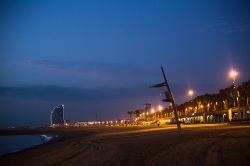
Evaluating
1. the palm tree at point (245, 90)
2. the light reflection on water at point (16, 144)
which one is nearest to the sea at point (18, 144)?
the light reflection on water at point (16, 144)

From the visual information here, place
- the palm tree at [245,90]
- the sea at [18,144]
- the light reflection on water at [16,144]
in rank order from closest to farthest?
1. the sea at [18,144]
2. the light reflection on water at [16,144]
3. the palm tree at [245,90]

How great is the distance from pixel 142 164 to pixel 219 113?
241ft

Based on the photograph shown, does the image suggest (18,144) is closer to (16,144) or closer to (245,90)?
(16,144)

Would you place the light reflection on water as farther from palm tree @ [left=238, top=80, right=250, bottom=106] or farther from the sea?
palm tree @ [left=238, top=80, right=250, bottom=106]

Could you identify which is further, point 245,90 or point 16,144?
point 245,90

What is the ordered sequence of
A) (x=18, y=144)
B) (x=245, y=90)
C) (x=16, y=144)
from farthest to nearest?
(x=245, y=90) → (x=16, y=144) → (x=18, y=144)

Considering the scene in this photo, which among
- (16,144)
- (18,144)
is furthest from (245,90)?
(16,144)

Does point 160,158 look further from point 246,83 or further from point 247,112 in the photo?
point 246,83

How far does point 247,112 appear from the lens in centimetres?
6600

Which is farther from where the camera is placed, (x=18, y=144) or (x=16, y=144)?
(x=16, y=144)

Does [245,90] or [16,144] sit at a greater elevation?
[245,90]

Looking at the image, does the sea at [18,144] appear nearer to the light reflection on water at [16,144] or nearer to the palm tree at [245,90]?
the light reflection on water at [16,144]

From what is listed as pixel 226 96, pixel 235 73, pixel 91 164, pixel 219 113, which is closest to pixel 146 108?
pixel 226 96

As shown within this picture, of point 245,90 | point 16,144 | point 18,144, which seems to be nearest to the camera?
point 18,144
